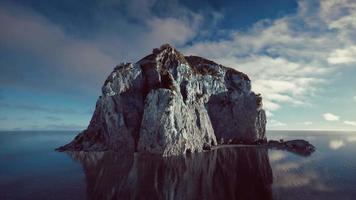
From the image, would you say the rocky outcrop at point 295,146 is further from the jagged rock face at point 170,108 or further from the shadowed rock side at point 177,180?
the shadowed rock side at point 177,180

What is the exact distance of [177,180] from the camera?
50.2 metres

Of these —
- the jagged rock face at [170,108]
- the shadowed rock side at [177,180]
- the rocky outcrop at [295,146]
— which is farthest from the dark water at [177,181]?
the rocky outcrop at [295,146]

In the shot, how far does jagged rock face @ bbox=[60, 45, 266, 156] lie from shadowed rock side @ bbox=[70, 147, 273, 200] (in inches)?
752

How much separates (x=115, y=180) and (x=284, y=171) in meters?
41.0

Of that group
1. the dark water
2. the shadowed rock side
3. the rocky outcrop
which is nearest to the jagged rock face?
the rocky outcrop

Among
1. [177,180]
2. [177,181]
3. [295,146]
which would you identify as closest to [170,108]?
[177,180]

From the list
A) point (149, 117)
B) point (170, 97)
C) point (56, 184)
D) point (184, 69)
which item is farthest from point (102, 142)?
point (56, 184)

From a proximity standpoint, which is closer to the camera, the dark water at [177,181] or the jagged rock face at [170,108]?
the dark water at [177,181]

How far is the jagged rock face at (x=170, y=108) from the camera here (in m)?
90.4

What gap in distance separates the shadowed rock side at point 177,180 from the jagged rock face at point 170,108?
1910cm

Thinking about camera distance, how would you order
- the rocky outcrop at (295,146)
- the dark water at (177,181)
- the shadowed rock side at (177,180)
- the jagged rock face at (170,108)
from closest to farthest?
the shadowed rock side at (177,180) → the dark water at (177,181) → the jagged rock face at (170,108) → the rocky outcrop at (295,146)

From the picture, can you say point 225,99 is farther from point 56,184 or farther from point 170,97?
point 56,184

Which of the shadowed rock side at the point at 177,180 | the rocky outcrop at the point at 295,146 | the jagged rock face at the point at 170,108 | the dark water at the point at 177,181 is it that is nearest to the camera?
the shadowed rock side at the point at 177,180

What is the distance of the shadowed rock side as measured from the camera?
133ft
